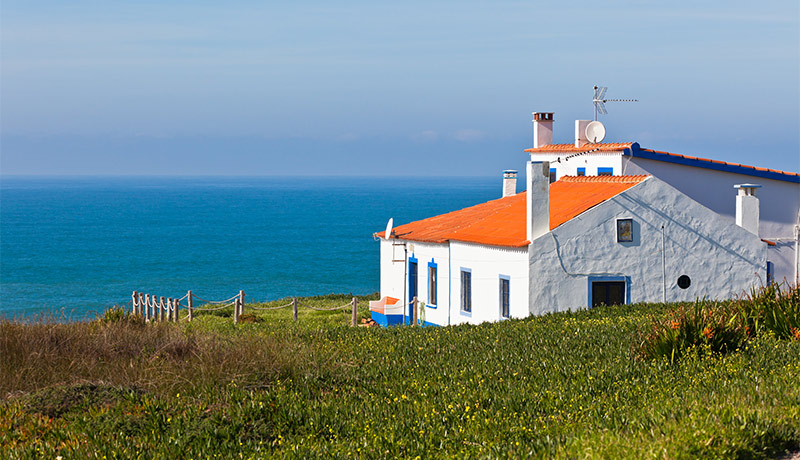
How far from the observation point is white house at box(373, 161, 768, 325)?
79.2 ft

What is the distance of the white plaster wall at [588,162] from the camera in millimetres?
31495

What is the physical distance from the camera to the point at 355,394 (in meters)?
12.9

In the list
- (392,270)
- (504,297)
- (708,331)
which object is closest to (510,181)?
(392,270)

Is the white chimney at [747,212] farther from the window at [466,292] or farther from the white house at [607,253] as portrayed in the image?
the window at [466,292]

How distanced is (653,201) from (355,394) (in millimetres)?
14342

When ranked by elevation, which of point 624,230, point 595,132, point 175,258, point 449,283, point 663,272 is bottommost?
point 175,258

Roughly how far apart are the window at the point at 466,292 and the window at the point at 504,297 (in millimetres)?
1564

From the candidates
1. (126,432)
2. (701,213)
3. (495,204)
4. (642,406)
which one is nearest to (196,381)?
(126,432)

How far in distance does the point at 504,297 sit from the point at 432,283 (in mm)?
4146

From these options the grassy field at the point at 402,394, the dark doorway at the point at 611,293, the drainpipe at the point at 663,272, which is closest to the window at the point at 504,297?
the dark doorway at the point at 611,293

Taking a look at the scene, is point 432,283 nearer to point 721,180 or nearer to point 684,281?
point 684,281

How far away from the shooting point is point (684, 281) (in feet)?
81.8

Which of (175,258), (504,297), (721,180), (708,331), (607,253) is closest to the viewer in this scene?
(708,331)

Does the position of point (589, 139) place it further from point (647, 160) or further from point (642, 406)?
point (642, 406)
